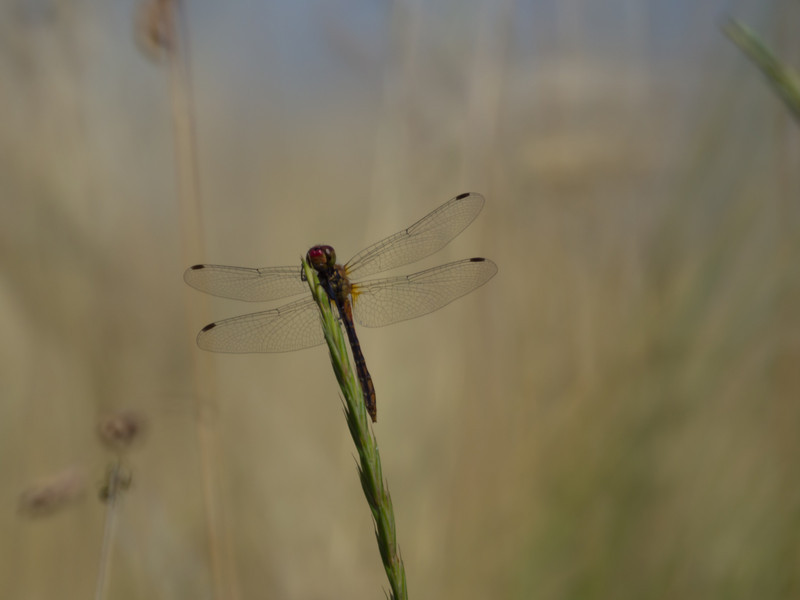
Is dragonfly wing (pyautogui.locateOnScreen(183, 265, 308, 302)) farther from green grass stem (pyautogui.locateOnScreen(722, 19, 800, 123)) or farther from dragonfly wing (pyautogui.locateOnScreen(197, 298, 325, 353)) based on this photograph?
green grass stem (pyautogui.locateOnScreen(722, 19, 800, 123))

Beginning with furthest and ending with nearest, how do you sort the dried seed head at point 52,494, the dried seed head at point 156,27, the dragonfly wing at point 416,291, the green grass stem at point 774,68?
the dragonfly wing at point 416,291 < the dried seed head at point 156,27 < the dried seed head at point 52,494 < the green grass stem at point 774,68

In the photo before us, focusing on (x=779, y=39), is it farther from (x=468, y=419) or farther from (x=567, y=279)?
(x=468, y=419)

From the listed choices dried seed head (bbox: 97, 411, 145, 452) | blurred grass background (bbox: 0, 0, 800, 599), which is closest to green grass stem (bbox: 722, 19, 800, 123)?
blurred grass background (bbox: 0, 0, 800, 599)

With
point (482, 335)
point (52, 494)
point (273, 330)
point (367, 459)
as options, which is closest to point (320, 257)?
point (273, 330)

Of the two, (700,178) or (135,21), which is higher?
(135,21)

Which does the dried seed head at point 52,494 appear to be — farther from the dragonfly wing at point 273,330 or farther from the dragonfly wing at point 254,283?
the dragonfly wing at point 254,283

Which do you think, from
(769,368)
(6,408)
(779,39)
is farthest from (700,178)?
(6,408)

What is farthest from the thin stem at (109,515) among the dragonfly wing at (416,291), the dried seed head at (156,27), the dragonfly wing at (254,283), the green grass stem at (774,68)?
the green grass stem at (774,68)
